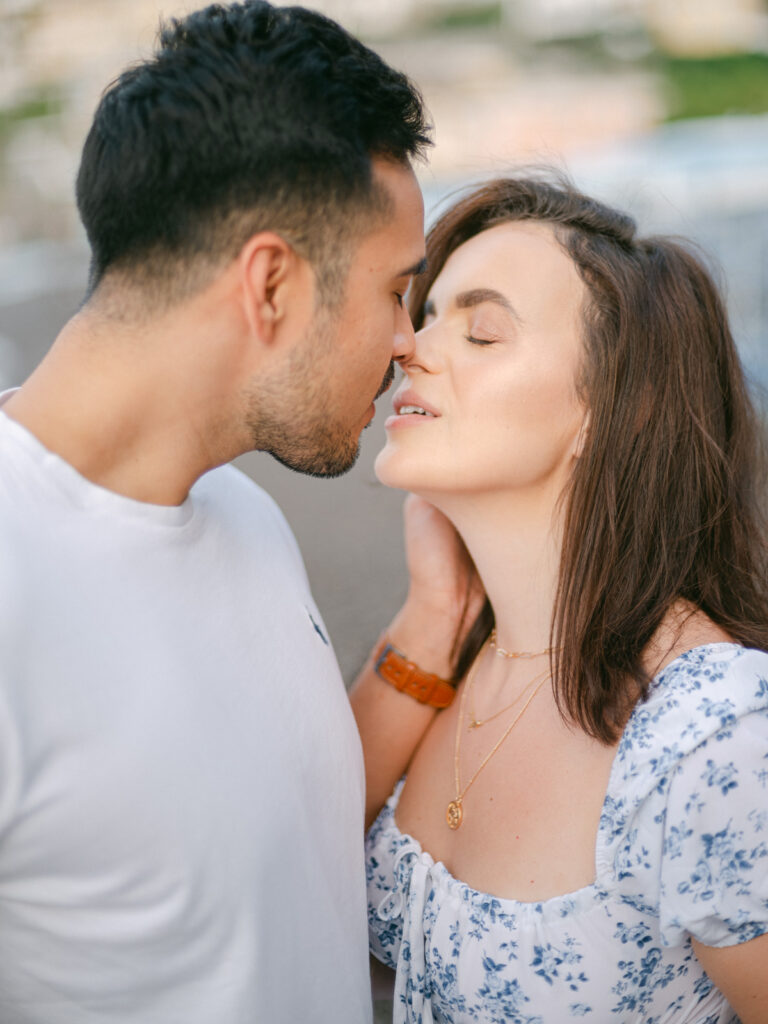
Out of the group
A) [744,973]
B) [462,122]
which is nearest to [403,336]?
[744,973]

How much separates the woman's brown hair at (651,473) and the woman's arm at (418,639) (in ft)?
1.18

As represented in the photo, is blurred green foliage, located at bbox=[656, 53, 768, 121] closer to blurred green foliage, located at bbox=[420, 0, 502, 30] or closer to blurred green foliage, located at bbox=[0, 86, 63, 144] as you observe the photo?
blurred green foliage, located at bbox=[420, 0, 502, 30]

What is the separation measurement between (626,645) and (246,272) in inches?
36.3

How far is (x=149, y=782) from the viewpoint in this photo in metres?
1.34

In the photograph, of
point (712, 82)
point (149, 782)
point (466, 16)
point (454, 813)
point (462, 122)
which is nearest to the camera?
point (149, 782)

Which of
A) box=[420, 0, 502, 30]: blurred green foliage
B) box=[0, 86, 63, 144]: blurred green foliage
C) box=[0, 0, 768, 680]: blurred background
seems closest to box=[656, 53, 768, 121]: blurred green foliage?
box=[0, 0, 768, 680]: blurred background

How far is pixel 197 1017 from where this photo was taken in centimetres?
143

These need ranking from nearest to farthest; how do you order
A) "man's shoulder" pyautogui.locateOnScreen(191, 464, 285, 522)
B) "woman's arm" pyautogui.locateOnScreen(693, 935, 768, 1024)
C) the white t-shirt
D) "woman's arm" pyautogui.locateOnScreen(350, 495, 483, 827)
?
1. the white t-shirt
2. "woman's arm" pyautogui.locateOnScreen(693, 935, 768, 1024)
3. "man's shoulder" pyautogui.locateOnScreen(191, 464, 285, 522)
4. "woman's arm" pyautogui.locateOnScreen(350, 495, 483, 827)

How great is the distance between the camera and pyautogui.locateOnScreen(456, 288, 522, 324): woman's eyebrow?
189cm

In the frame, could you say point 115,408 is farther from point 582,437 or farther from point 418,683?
point 418,683

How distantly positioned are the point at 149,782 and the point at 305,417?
613 mm

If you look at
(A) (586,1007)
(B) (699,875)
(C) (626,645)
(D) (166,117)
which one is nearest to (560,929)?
(A) (586,1007)

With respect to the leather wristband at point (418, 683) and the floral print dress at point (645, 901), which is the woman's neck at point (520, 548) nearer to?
the leather wristband at point (418, 683)

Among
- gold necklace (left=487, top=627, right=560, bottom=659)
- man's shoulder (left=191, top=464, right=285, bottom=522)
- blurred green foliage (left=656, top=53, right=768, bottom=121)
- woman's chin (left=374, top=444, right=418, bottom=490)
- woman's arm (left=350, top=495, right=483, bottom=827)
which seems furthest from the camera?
blurred green foliage (left=656, top=53, right=768, bottom=121)
